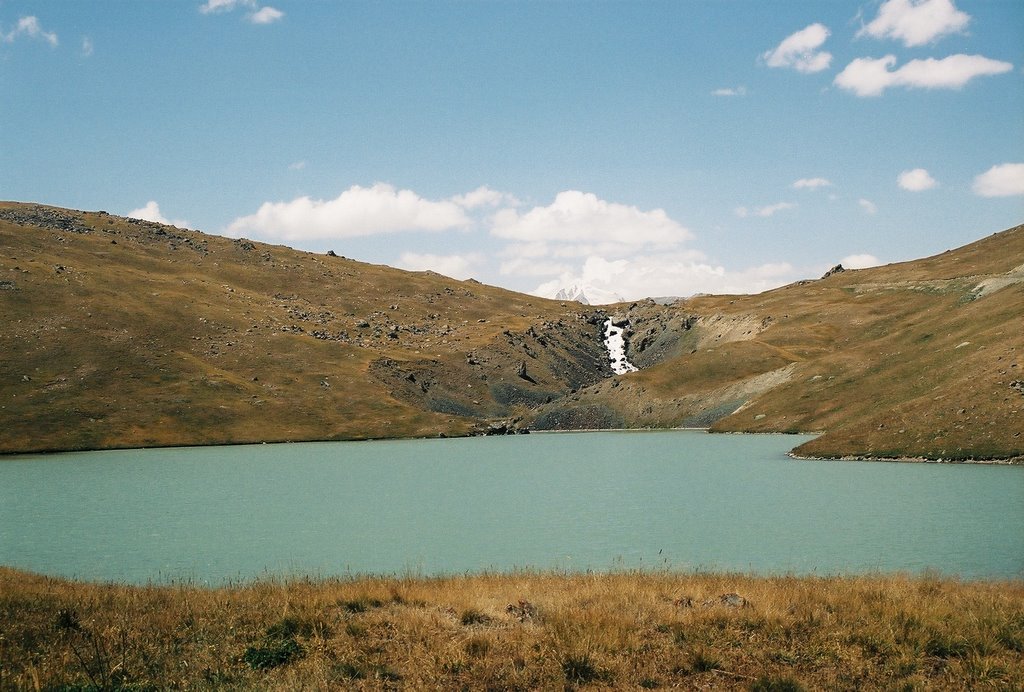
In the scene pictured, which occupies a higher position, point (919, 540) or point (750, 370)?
point (750, 370)

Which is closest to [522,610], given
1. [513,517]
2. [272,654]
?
[272,654]

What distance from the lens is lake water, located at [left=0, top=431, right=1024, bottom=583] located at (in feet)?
118

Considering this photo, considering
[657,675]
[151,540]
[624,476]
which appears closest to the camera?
[657,675]

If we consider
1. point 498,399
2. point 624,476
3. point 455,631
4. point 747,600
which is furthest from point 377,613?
point 498,399

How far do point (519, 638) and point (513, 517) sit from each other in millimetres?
35631

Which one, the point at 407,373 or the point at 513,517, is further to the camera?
the point at 407,373

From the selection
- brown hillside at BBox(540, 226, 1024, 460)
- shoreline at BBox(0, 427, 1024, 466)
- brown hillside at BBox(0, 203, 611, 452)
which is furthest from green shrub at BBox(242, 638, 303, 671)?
brown hillside at BBox(0, 203, 611, 452)

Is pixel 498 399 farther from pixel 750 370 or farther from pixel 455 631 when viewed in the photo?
pixel 455 631

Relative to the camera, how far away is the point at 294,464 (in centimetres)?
9850

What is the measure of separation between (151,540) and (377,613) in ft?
107

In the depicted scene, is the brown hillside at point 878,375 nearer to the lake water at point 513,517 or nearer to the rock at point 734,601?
the lake water at point 513,517

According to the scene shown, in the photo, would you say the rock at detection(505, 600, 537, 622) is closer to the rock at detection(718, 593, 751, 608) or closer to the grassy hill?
the rock at detection(718, 593, 751, 608)

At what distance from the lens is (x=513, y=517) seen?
2014 inches

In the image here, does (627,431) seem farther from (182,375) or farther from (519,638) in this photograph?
(519,638)
